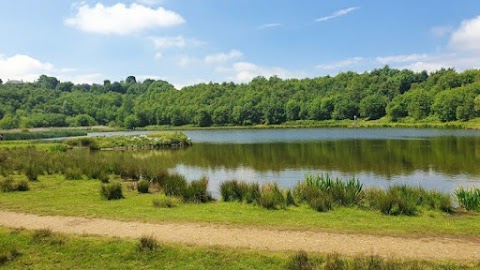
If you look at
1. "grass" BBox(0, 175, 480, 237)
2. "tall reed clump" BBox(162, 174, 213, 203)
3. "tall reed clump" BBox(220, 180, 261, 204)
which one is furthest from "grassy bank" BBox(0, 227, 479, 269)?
"tall reed clump" BBox(220, 180, 261, 204)

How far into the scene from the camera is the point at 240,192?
17344mm

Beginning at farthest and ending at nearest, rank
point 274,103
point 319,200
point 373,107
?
point 274,103 → point 373,107 → point 319,200

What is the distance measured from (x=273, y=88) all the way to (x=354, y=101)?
45.4m

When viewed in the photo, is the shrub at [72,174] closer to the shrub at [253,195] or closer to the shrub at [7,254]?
the shrub at [253,195]

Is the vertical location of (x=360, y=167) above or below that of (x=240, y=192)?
below

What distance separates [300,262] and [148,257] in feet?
11.3

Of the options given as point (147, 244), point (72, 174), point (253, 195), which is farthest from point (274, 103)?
point (147, 244)

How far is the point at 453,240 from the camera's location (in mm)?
10742

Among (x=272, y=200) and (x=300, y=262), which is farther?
(x=272, y=200)

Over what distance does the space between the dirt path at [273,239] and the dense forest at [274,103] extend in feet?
299

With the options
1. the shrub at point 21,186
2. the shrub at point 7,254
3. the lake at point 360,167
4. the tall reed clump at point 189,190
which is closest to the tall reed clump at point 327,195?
the tall reed clump at point 189,190

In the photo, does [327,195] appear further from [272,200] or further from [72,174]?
[72,174]

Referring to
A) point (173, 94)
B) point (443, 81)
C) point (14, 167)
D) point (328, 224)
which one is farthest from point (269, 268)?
point (173, 94)

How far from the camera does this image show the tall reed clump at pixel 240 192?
54.7 feet
